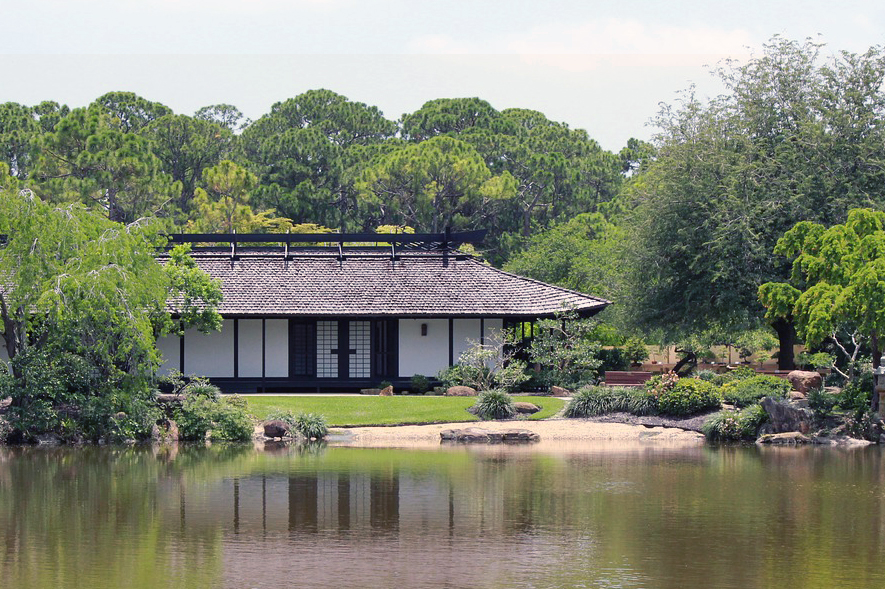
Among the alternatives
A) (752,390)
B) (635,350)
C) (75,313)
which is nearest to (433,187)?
(635,350)

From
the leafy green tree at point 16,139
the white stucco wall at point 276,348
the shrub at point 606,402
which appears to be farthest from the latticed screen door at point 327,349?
the leafy green tree at point 16,139

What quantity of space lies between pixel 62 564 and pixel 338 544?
3.72 metres

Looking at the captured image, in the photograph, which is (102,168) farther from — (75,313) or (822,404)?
(822,404)

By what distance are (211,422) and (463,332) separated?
448 inches

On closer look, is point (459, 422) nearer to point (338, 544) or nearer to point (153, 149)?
point (338, 544)

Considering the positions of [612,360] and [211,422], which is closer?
[211,422]

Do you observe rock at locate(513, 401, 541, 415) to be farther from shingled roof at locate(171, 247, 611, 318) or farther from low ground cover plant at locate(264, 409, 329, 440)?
shingled roof at locate(171, 247, 611, 318)

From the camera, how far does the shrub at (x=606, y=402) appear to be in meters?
33.3

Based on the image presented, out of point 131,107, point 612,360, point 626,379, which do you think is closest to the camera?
point 626,379

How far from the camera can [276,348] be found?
4041cm

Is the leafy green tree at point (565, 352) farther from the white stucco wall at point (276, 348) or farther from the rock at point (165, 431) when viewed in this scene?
the rock at point (165, 431)

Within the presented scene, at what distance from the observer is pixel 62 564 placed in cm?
1627

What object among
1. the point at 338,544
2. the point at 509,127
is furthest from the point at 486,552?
the point at 509,127

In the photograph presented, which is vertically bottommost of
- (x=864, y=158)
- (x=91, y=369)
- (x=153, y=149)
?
(x=91, y=369)
